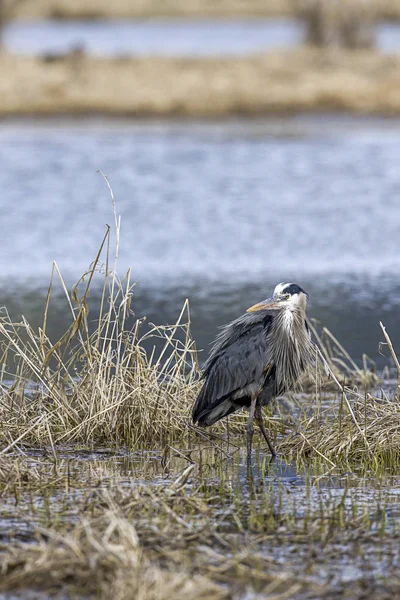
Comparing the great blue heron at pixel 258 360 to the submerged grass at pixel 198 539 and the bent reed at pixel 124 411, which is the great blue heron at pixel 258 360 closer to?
the bent reed at pixel 124 411

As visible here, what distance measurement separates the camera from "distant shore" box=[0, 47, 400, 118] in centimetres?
2488

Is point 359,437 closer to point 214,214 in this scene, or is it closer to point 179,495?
point 179,495

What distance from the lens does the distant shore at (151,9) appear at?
160 ft

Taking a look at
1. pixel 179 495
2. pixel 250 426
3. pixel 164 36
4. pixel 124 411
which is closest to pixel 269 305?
pixel 250 426

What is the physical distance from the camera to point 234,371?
6.71m

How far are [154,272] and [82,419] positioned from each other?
6.73 m

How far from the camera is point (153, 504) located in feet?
17.7

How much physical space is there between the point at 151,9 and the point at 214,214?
3637cm

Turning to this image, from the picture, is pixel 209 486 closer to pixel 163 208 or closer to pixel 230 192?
pixel 163 208

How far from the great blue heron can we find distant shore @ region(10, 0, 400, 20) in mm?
A: 43281

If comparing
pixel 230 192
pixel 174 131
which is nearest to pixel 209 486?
pixel 230 192

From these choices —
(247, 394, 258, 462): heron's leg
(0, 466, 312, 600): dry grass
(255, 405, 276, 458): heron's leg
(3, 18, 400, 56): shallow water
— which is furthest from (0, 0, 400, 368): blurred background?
(0, 466, 312, 600): dry grass

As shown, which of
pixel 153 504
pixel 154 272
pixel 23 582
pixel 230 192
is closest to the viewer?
pixel 23 582

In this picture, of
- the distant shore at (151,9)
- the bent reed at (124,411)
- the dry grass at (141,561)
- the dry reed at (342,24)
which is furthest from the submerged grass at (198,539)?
the distant shore at (151,9)
